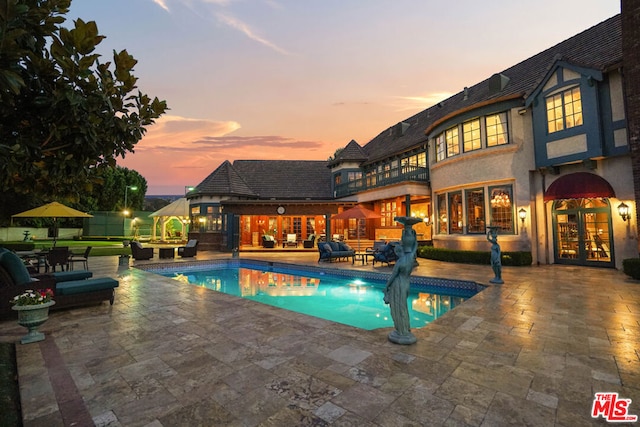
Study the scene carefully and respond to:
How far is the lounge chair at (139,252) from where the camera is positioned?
15.3 m

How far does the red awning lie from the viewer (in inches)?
411

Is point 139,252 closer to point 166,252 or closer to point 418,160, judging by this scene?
point 166,252

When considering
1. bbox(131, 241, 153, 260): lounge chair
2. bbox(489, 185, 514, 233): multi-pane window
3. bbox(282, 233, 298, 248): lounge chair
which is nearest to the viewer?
bbox(489, 185, 514, 233): multi-pane window

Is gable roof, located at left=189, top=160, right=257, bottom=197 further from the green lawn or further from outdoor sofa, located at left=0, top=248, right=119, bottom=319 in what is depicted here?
outdoor sofa, located at left=0, top=248, right=119, bottom=319

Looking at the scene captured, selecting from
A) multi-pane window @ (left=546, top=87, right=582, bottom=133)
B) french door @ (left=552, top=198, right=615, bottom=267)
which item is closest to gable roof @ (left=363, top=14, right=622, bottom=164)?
multi-pane window @ (left=546, top=87, right=582, bottom=133)

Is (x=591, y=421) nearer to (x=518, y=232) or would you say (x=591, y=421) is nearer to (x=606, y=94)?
(x=518, y=232)

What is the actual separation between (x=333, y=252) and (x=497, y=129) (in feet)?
31.8

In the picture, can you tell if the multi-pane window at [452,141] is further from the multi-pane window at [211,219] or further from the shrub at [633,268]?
the multi-pane window at [211,219]

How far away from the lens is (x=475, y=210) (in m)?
14.0

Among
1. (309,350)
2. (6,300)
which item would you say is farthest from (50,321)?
(309,350)

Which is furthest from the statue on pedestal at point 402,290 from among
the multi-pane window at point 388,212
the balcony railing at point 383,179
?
the multi-pane window at point 388,212

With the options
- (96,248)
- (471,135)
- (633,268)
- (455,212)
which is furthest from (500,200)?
(96,248)

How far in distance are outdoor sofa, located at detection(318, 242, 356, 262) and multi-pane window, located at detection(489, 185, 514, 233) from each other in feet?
22.1

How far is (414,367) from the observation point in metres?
3.58
